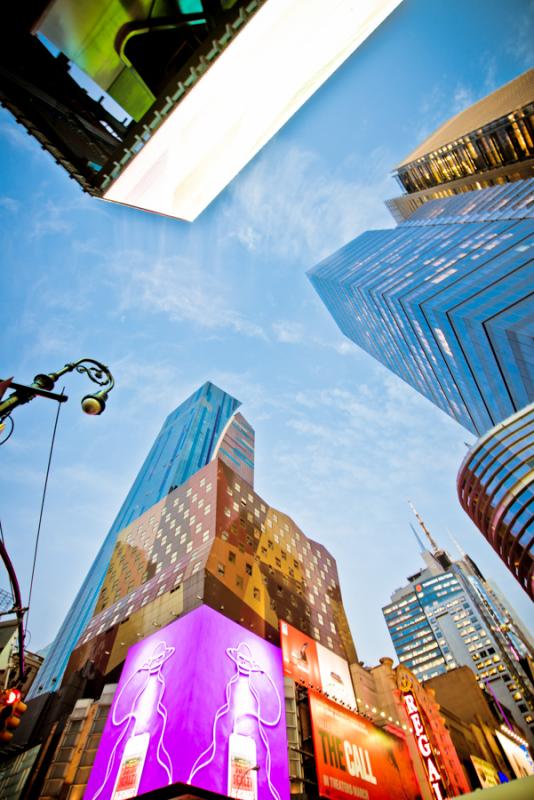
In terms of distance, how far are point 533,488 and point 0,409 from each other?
65484 millimetres

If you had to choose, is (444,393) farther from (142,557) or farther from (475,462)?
(142,557)

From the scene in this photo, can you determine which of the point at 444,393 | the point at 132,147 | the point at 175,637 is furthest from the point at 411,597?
the point at 132,147

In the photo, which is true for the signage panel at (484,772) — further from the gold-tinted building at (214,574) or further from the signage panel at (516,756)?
the gold-tinted building at (214,574)

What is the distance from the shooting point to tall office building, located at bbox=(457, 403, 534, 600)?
5612cm

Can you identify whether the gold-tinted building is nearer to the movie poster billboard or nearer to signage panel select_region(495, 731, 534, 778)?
the movie poster billboard

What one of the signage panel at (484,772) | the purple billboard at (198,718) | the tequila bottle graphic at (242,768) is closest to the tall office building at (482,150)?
the signage panel at (484,772)

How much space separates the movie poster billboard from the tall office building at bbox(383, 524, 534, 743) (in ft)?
275

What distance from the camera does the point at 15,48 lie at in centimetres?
1086

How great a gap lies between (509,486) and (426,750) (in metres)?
37.8

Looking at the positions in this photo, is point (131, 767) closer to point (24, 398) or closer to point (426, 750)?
point (426, 750)

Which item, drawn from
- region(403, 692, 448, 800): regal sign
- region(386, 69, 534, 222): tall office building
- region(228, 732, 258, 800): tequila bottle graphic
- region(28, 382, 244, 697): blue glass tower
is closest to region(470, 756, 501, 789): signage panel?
region(403, 692, 448, 800): regal sign

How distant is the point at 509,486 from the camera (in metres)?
57.9

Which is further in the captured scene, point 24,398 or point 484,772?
point 484,772

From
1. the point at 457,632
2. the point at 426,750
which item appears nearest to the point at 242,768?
the point at 426,750
